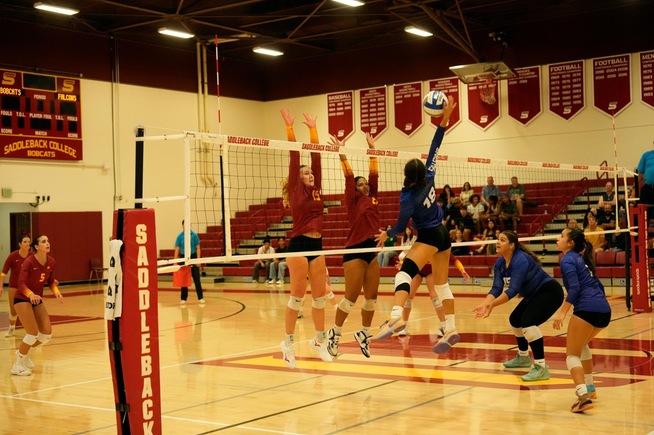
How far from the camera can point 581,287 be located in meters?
6.62

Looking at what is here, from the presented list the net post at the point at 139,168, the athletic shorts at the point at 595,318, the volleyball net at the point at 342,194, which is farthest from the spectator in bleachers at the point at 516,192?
the net post at the point at 139,168

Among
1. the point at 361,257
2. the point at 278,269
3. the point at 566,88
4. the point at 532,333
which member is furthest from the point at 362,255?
the point at 566,88

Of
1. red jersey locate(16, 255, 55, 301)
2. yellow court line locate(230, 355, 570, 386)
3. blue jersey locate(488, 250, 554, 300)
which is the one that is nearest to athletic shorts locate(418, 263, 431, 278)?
yellow court line locate(230, 355, 570, 386)

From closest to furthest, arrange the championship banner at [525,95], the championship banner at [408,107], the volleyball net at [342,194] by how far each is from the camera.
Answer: the volleyball net at [342,194]
the championship banner at [525,95]
the championship banner at [408,107]

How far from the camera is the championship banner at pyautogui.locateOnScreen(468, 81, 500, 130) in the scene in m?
23.9

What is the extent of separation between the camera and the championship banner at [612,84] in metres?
21.7

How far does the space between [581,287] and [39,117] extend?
18.8m

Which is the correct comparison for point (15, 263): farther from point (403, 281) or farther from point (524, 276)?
point (524, 276)

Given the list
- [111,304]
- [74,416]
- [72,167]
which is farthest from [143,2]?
[111,304]

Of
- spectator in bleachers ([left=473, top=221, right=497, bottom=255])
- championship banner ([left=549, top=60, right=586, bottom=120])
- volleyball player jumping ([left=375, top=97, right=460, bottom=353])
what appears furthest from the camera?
championship banner ([left=549, top=60, right=586, bottom=120])

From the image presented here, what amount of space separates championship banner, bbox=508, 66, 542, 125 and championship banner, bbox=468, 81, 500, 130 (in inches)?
18.0

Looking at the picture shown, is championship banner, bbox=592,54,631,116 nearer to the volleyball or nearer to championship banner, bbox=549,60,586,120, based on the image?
championship banner, bbox=549,60,586,120

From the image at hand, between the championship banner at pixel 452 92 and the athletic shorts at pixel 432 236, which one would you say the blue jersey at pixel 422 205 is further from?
the championship banner at pixel 452 92

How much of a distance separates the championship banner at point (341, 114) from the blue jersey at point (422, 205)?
63.1 ft
